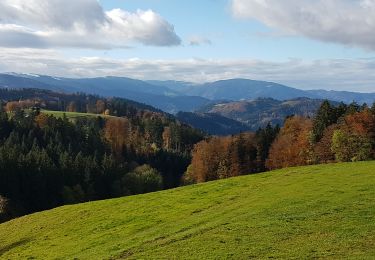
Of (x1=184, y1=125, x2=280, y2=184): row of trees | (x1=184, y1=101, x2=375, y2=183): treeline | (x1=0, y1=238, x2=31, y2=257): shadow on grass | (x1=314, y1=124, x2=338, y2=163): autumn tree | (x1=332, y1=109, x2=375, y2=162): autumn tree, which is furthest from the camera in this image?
(x1=184, y1=125, x2=280, y2=184): row of trees

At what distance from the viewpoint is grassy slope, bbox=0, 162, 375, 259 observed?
26.2m

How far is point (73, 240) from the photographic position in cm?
3900

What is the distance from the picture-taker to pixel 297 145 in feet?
340

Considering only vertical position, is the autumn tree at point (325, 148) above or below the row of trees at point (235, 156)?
above

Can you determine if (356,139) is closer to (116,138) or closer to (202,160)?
(202,160)

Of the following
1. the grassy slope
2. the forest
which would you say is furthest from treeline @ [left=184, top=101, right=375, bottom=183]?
the grassy slope

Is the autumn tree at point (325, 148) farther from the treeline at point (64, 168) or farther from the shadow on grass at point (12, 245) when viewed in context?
the shadow on grass at point (12, 245)

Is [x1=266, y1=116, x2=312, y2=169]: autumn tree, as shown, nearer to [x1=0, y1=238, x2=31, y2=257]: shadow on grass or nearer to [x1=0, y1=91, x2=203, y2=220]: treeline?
[x1=0, y1=91, x2=203, y2=220]: treeline

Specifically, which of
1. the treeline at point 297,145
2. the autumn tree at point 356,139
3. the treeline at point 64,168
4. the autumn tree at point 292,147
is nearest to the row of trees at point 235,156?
the treeline at point 297,145

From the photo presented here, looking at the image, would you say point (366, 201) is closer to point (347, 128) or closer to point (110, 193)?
point (347, 128)

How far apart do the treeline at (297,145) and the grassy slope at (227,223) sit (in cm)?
2886

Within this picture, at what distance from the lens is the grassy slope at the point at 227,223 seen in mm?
26234

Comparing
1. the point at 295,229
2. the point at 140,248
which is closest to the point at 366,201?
the point at 295,229

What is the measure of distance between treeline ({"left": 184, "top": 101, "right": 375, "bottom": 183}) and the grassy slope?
28858mm
